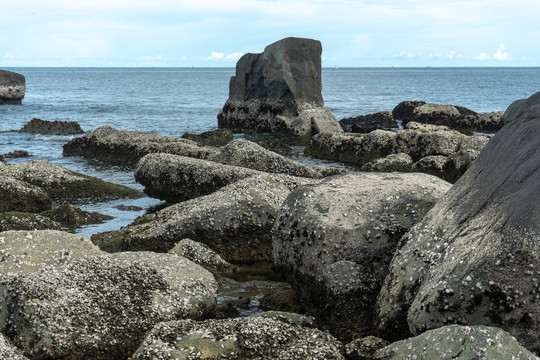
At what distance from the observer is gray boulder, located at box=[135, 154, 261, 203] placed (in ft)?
58.3

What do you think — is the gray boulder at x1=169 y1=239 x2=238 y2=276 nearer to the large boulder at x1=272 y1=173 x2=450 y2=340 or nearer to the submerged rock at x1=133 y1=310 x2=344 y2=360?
the large boulder at x1=272 y1=173 x2=450 y2=340

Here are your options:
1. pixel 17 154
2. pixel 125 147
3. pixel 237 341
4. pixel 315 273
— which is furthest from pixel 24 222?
pixel 17 154

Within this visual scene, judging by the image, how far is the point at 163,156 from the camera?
1948 cm

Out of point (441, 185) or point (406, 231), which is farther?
point (441, 185)

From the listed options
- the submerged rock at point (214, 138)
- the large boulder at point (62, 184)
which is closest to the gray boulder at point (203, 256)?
the large boulder at point (62, 184)

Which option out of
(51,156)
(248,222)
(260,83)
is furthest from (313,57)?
(248,222)

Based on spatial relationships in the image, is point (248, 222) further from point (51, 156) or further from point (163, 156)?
point (51, 156)

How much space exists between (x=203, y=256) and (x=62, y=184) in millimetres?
9479

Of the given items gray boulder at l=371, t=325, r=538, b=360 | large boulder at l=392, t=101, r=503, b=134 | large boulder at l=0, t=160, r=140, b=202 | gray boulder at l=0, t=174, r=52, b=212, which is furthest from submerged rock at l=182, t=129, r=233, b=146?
gray boulder at l=371, t=325, r=538, b=360

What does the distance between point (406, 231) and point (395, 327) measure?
6.73ft

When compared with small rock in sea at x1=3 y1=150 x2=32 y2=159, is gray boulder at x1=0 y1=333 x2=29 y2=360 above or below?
above

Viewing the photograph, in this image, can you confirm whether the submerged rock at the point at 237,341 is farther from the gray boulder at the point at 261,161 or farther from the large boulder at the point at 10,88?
the large boulder at the point at 10,88

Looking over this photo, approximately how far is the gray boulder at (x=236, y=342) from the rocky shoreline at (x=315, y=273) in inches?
0.9

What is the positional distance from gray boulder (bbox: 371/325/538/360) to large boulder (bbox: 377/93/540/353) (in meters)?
0.71
